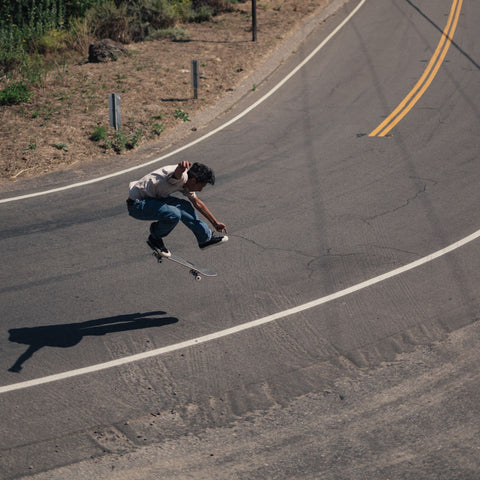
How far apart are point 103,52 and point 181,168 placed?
15.1 meters

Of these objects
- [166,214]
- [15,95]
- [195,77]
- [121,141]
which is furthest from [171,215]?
[15,95]

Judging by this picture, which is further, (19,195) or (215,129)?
(215,129)

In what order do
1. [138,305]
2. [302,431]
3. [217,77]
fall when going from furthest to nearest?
[217,77]
[138,305]
[302,431]

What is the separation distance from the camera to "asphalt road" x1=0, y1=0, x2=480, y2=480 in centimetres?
634

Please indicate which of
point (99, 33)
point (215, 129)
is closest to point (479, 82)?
point (215, 129)

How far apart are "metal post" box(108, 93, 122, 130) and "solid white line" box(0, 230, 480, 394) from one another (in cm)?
929

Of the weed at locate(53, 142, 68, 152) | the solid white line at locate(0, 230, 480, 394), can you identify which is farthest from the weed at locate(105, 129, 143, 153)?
the solid white line at locate(0, 230, 480, 394)

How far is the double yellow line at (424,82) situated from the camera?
672 inches

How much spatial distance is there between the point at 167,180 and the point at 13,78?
1323 cm

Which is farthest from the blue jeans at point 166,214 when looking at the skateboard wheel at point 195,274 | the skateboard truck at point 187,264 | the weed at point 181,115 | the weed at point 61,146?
the weed at point 181,115

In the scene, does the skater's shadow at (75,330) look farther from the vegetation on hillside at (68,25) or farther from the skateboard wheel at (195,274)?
the vegetation on hillside at (68,25)

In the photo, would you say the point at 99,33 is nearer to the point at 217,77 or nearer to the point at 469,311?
the point at 217,77

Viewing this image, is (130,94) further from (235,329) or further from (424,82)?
(235,329)

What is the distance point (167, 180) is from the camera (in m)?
8.35
